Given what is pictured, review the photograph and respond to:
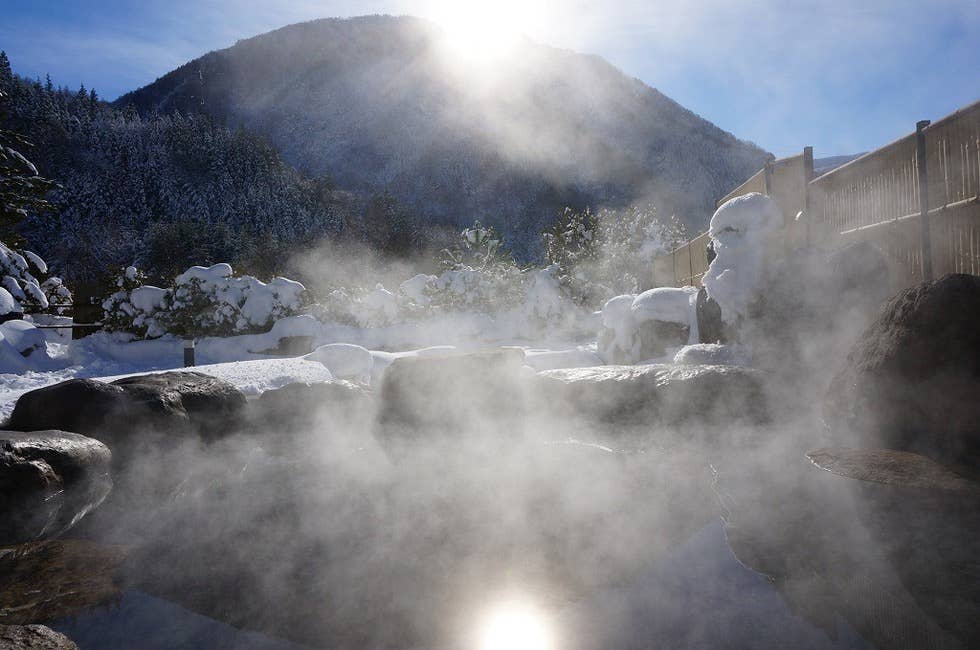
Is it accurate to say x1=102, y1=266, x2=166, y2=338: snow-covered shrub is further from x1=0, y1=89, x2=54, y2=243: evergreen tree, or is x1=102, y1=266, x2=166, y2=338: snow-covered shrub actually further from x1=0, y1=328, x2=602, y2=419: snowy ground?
x1=0, y1=89, x2=54, y2=243: evergreen tree

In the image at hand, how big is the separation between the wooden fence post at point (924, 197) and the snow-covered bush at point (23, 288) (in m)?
14.2

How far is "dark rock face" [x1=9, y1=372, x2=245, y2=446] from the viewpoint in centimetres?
454

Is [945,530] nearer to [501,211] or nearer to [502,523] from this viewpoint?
[502,523]

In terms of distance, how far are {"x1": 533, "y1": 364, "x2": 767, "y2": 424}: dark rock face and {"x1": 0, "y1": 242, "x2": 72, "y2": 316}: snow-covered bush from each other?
37.0 ft

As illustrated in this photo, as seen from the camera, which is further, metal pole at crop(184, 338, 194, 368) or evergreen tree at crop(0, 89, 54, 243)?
evergreen tree at crop(0, 89, 54, 243)

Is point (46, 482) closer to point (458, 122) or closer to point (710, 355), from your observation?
point (710, 355)

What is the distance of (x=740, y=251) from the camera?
21.5 feet

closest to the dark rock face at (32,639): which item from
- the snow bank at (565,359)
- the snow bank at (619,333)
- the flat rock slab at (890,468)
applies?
the flat rock slab at (890,468)

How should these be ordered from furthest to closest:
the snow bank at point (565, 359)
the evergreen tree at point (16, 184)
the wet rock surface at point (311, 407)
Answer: the evergreen tree at point (16, 184) → the snow bank at point (565, 359) → the wet rock surface at point (311, 407)

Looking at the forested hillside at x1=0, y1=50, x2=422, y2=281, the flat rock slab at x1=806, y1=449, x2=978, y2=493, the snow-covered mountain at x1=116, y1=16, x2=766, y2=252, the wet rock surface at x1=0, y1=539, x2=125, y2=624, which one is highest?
the snow-covered mountain at x1=116, y1=16, x2=766, y2=252

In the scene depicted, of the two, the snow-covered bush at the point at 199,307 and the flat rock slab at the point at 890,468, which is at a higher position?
the snow-covered bush at the point at 199,307

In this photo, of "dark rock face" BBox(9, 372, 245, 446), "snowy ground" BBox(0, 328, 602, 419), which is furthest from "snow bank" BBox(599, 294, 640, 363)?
"dark rock face" BBox(9, 372, 245, 446)

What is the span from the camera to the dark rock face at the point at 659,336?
25.8 feet

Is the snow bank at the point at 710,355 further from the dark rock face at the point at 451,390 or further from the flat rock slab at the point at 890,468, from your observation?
the flat rock slab at the point at 890,468
